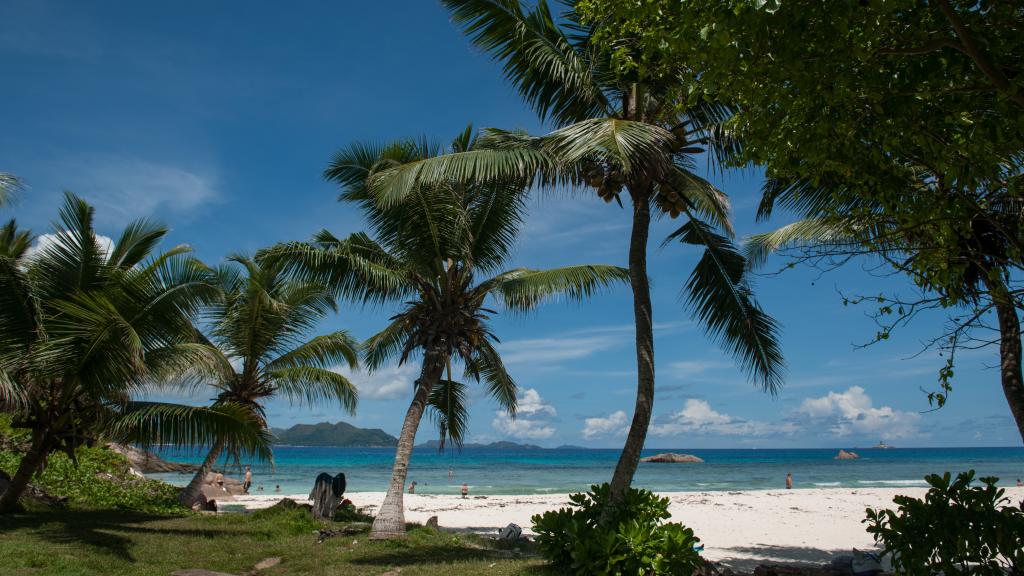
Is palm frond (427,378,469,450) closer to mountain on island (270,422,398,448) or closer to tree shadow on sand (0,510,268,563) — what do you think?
tree shadow on sand (0,510,268,563)

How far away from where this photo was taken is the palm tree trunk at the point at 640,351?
7441 millimetres

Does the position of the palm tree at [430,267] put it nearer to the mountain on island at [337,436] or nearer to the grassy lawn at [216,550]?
the grassy lawn at [216,550]

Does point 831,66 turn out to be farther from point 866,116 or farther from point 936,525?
point 936,525

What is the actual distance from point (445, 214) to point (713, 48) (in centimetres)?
749

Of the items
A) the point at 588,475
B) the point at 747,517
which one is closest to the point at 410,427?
the point at 747,517

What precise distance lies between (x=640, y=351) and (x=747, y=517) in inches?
557

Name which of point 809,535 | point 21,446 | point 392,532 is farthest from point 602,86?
point 21,446

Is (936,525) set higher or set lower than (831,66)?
lower

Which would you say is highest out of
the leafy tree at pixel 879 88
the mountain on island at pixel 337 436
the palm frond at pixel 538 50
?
the palm frond at pixel 538 50

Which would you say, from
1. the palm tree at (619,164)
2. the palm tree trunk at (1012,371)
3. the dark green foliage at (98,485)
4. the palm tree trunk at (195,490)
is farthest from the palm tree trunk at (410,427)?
the palm tree trunk at (1012,371)

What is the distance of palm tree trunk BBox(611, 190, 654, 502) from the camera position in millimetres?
7441

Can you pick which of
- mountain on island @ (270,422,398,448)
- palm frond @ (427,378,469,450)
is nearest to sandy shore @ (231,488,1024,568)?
palm frond @ (427,378,469,450)

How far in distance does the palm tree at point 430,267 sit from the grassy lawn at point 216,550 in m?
1.33

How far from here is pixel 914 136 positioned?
→ 453 cm
